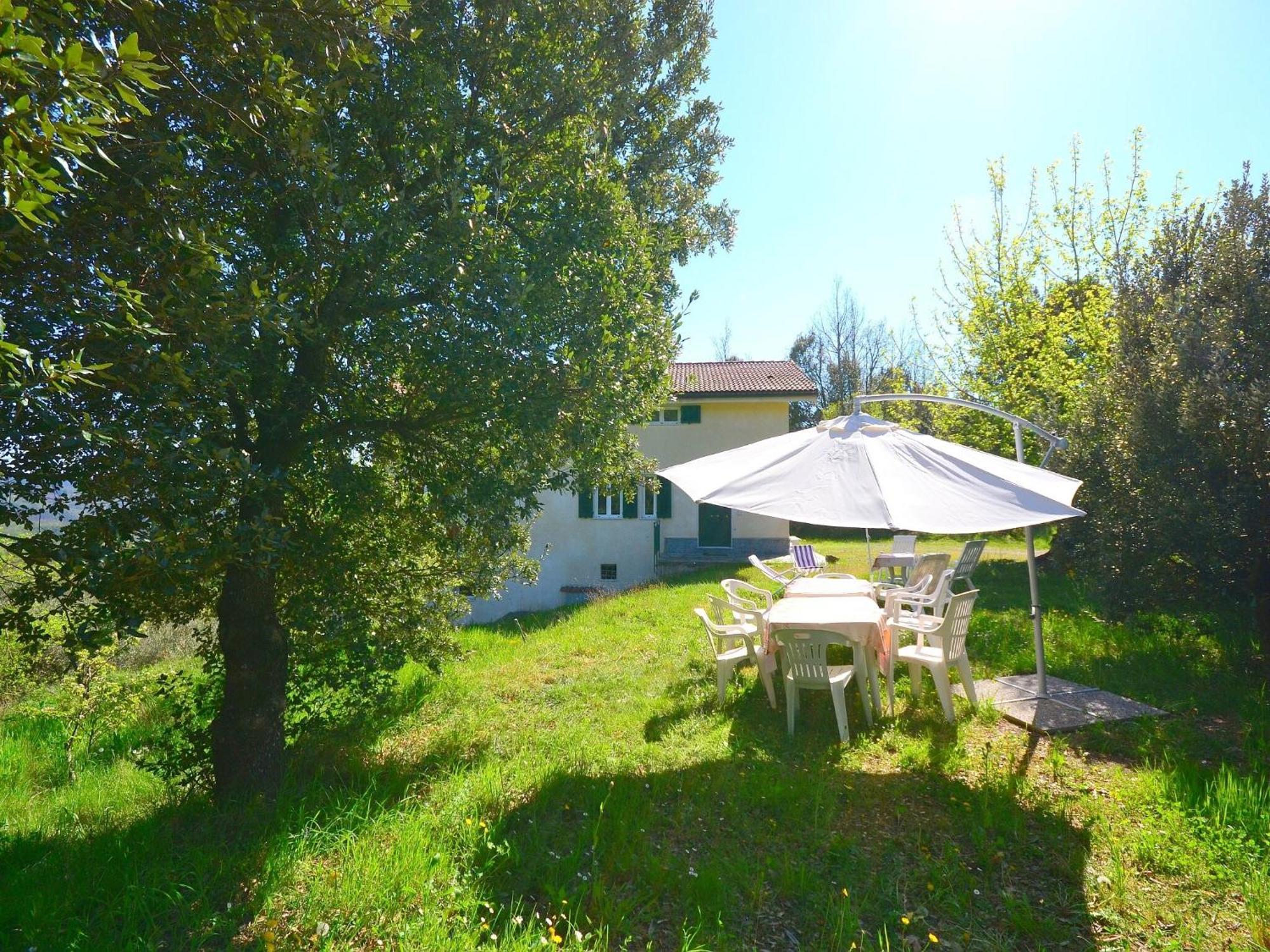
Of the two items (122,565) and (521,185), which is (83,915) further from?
(521,185)

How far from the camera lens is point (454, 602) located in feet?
20.4

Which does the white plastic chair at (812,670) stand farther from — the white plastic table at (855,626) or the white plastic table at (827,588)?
the white plastic table at (827,588)

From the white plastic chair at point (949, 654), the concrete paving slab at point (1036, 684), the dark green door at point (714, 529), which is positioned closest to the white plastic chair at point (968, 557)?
the concrete paving slab at point (1036, 684)

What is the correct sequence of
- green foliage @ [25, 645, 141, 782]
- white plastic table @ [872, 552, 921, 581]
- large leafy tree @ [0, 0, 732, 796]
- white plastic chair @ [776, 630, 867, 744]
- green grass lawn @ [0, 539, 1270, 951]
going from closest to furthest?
large leafy tree @ [0, 0, 732, 796]
green grass lawn @ [0, 539, 1270, 951]
white plastic chair @ [776, 630, 867, 744]
green foliage @ [25, 645, 141, 782]
white plastic table @ [872, 552, 921, 581]

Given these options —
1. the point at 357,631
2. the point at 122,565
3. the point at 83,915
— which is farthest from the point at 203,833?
the point at 122,565

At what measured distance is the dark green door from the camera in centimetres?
2059

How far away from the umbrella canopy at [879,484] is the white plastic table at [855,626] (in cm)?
109

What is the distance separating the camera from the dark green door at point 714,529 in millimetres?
20594

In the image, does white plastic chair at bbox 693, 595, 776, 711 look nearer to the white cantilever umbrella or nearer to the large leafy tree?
the white cantilever umbrella

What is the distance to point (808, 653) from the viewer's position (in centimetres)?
572

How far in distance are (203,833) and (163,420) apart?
2458 mm

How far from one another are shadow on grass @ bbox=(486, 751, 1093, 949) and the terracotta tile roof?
45.1 feet

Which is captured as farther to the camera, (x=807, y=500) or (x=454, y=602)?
(x=454, y=602)

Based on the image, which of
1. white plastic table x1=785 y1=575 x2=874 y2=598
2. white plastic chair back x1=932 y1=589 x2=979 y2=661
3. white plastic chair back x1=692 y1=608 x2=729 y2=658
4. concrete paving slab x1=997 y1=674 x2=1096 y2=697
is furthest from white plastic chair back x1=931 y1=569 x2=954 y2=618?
white plastic chair back x1=692 y1=608 x2=729 y2=658
